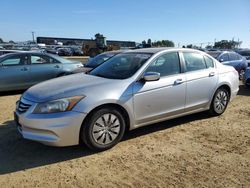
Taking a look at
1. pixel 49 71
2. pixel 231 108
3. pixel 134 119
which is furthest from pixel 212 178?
pixel 49 71

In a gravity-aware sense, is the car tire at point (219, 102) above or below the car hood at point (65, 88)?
below

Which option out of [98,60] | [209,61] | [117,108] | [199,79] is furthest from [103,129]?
[98,60]

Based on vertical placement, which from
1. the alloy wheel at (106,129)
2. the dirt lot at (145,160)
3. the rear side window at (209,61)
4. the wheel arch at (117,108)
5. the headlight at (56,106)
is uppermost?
the rear side window at (209,61)

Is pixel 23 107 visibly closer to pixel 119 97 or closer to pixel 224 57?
pixel 119 97

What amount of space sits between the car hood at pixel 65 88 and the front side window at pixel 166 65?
0.85 metres

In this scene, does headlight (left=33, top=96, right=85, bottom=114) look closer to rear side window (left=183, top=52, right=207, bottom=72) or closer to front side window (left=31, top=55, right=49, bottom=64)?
rear side window (left=183, top=52, right=207, bottom=72)

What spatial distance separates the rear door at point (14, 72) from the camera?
9039mm

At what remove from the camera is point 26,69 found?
938cm

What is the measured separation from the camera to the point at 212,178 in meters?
3.67

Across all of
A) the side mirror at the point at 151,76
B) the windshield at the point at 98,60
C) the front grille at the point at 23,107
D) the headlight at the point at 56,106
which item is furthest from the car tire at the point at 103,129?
the windshield at the point at 98,60

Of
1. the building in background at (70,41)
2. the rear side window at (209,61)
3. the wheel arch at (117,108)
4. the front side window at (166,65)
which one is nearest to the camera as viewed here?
the wheel arch at (117,108)

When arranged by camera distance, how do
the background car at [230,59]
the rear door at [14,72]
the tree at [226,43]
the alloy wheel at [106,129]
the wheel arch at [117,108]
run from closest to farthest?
the wheel arch at [117,108], the alloy wheel at [106,129], the rear door at [14,72], the background car at [230,59], the tree at [226,43]

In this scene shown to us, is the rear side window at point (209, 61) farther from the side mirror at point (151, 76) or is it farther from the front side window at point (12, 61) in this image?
the front side window at point (12, 61)

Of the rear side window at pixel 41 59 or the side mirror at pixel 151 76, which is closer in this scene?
the side mirror at pixel 151 76
